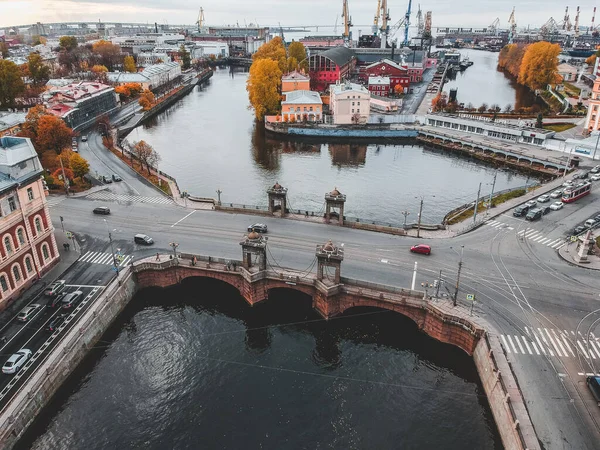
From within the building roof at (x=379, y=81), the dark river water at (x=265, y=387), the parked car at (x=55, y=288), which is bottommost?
the dark river water at (x=265, y=387)

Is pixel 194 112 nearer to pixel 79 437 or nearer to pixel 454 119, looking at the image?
pixel 454 119

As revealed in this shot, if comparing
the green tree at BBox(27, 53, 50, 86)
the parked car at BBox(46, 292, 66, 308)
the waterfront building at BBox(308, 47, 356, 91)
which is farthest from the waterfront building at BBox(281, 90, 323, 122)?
the green tree at BBox(27, 53, 50, 86)

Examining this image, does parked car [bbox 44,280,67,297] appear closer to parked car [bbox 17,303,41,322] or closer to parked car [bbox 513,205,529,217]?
parked car [bbox 17,303,41,322]

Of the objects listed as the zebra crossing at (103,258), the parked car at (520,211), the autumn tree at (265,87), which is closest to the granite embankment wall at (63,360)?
the zebra crossing at (103,258)

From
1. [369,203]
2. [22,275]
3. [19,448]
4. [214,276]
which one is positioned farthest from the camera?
[369,203]

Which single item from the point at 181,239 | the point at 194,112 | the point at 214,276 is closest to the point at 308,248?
the point at 214,276

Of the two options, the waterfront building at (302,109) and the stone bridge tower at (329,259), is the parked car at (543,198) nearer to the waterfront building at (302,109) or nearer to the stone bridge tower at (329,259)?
the stone bridge tower at (329,259)
